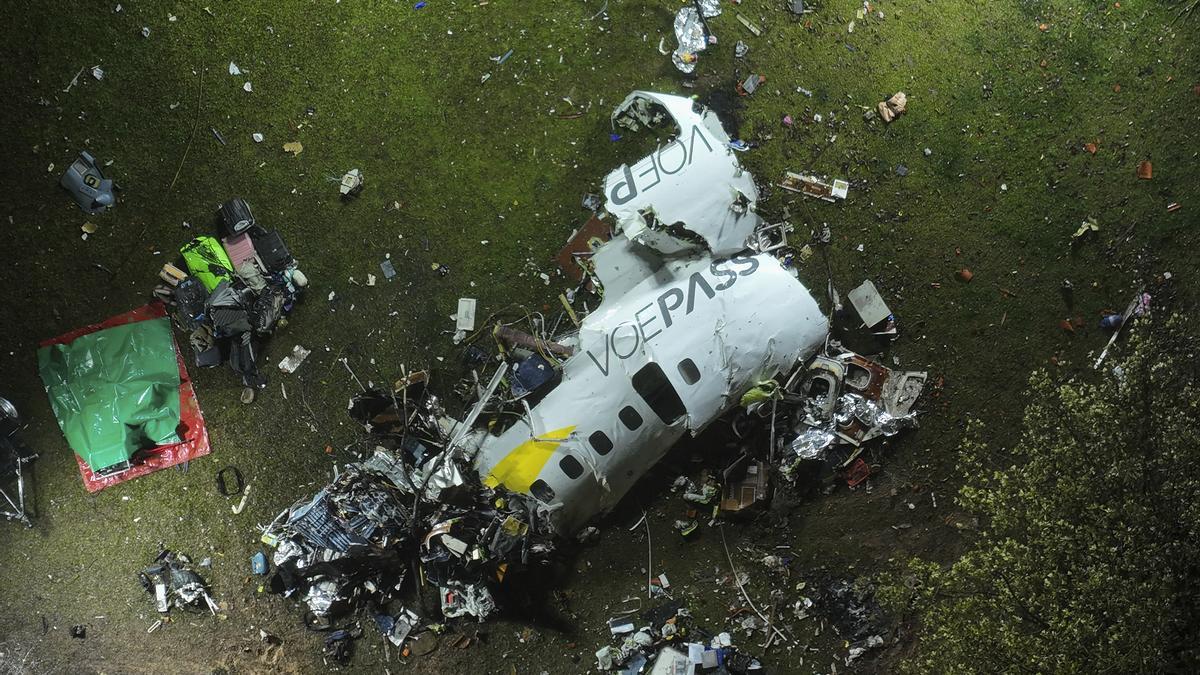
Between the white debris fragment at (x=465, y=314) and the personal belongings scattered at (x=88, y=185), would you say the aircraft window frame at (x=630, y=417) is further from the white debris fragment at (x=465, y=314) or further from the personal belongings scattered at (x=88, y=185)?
the personal belongings scattered at (x=88, y=185)

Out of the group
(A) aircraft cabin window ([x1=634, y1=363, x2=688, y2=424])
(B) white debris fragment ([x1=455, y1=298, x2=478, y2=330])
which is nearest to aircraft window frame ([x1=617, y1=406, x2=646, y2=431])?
(A) aircraft cabin window ([x1=634, y1=363, x2=688, y2=424])

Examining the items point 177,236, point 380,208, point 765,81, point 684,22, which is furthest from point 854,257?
point 177,236

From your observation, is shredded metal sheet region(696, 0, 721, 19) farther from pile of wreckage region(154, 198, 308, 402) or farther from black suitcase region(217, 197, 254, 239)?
black suitcase region(217, 197, 254, 239)

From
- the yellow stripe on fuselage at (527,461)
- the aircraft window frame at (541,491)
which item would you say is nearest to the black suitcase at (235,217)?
the yellow stripe on fuselage at (527,461)

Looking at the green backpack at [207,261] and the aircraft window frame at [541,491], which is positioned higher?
the green backpack at [207,261]

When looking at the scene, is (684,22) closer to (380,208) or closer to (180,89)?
(380,208)

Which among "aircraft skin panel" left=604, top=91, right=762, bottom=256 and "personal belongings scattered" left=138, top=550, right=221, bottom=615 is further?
"personal belongings scattered" left=138, top=550, right=221, bottom=615

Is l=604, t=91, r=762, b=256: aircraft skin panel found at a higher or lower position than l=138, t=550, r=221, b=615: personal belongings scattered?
higher
